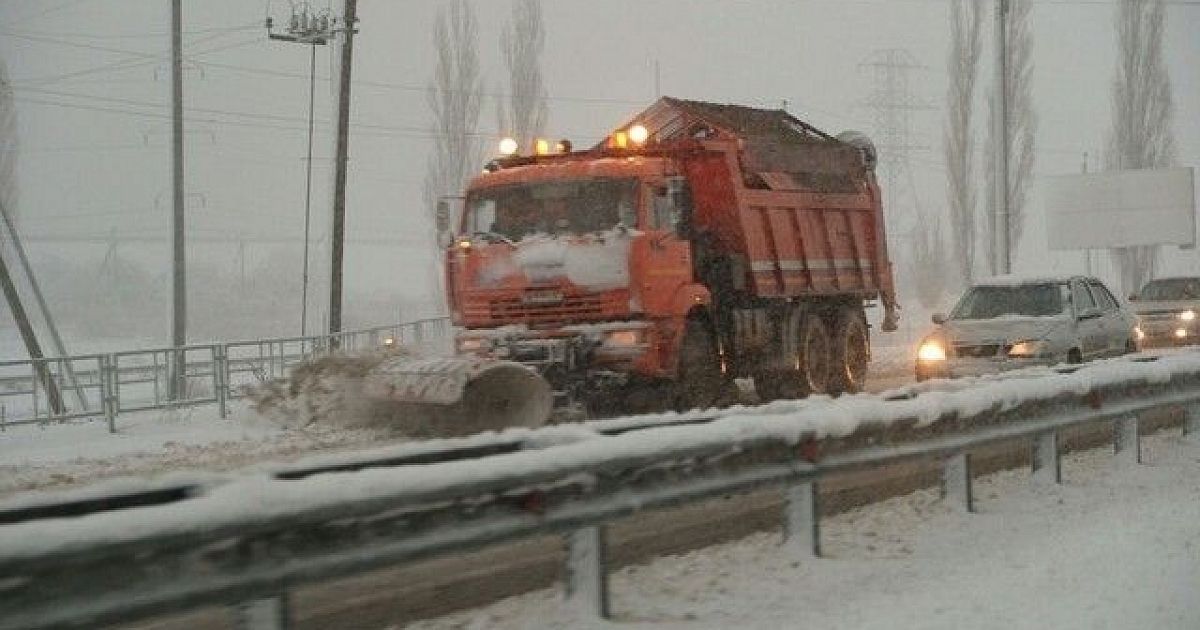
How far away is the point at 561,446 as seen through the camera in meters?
5.95

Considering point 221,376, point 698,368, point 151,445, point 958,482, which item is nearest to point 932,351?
point 698,368

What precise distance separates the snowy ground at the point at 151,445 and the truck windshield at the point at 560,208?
269cm

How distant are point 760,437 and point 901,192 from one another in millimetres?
66275

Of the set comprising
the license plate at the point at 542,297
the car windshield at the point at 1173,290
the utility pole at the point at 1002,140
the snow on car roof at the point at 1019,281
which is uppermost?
the utility pole at the point at 1002,140

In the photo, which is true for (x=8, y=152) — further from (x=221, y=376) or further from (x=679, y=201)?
(x=679, y=201)

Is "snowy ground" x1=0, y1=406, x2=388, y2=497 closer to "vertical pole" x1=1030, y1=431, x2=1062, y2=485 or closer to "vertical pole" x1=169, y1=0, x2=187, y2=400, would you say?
"vertical pole" x1=169, y1=0, x2=187, y2=400

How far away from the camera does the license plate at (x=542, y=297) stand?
1445 cm

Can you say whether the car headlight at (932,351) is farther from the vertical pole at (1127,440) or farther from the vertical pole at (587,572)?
the vertical pole at (587,572)

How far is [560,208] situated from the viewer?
14742 millimetres

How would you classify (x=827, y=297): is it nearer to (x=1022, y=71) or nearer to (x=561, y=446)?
(x=561, y=446)


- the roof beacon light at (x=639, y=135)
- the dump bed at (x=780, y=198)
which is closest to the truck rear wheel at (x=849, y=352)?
the dump bed at (x=780, y=198)

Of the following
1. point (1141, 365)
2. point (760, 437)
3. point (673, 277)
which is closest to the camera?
point (760, 437)

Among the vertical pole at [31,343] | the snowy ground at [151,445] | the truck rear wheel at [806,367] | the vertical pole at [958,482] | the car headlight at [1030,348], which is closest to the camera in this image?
the vertical pole at [958,482]

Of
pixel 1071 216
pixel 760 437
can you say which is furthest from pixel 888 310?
pixel 1071 216
